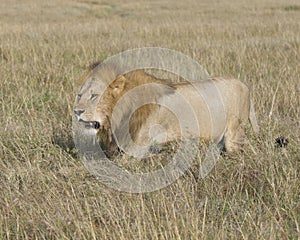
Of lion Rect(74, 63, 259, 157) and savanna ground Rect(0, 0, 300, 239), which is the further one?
lion Rect(74, 63, 259, 157)

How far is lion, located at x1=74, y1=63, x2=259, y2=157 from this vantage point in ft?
9.59

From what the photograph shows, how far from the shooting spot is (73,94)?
214 inches

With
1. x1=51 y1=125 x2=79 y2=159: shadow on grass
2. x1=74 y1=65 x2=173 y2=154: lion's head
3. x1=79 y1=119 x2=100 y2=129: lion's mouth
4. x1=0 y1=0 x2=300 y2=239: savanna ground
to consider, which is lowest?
x1=51 y1=125 x2=79 y2=159: shadow on grass

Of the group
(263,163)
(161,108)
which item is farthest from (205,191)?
(161,108)

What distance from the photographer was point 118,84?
9.68 ft

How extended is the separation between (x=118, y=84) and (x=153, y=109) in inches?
13.1

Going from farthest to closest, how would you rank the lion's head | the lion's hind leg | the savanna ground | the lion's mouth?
1. the lion's hind leg
2. the lion's mouth
3. the lion's head
4. the savanna ground

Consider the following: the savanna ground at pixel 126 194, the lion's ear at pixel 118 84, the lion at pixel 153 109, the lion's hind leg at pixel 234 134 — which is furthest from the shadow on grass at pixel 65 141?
the lion's hind leg at pixel 234 134

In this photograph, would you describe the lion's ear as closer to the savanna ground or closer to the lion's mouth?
the lion's mouth

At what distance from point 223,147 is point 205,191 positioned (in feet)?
2.99

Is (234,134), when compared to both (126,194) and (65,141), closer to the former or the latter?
(126,194)

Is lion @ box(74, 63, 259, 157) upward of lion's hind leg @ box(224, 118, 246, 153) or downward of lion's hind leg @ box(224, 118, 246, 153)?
upward

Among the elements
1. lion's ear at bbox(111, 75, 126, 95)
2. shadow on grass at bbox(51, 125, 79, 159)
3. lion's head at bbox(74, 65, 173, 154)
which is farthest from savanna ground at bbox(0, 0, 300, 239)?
lion's ear at bbox(111, 75, 126, 95)

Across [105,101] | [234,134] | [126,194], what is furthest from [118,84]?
[234,134]
